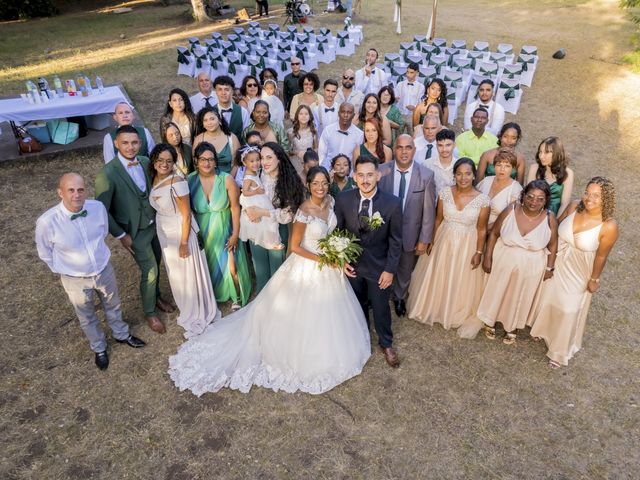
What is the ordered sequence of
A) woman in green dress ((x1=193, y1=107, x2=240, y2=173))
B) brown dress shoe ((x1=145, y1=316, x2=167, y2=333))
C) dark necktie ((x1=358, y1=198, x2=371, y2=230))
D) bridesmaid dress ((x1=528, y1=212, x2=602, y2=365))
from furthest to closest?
woman in green dress ((x1=193, y1=107, x2=240, y2=173)), brown dress shoe ((x1=145, y1=316, x2=167, y2=333)), bridesmaid dress ((x1=528, y1=212, x2=602, y2=365)), dark necktie ((x1=358, y1=198, x2=371, y2=230))

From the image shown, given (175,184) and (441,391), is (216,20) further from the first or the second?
(441,391)

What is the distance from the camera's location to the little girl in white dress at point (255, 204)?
4.89 meters

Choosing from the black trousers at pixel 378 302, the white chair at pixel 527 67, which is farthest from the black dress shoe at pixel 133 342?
the white chair at pixel 527 67

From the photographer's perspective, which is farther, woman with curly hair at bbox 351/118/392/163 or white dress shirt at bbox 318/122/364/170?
white dress shirt at bbox 318/122/364/170

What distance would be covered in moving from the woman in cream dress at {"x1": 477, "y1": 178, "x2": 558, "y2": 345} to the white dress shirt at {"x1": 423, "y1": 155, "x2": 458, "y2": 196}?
53cm

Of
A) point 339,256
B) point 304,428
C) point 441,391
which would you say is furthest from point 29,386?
point 441,391

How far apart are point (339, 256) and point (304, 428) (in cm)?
153

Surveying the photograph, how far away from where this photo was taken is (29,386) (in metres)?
Answer: 4.67

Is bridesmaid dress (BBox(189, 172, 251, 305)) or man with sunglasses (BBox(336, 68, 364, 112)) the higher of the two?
man with sunglasses (BBox(336, 68, 364, 112))

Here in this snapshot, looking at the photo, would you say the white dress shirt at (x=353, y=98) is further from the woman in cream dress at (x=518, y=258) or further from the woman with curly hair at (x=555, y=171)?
the woman in cream dress at (x=518, y=258)

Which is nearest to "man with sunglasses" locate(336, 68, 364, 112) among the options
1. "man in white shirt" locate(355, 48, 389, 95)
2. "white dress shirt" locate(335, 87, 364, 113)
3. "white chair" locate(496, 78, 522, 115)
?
"white dress shirt" locate(335, 87, 364, 113)

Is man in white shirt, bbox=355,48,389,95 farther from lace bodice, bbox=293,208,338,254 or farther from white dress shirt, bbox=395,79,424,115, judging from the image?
lace bodice, bbox=293,208,338,254

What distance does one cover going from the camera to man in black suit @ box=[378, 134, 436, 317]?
4.76 meters

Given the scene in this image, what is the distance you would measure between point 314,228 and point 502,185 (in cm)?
200
